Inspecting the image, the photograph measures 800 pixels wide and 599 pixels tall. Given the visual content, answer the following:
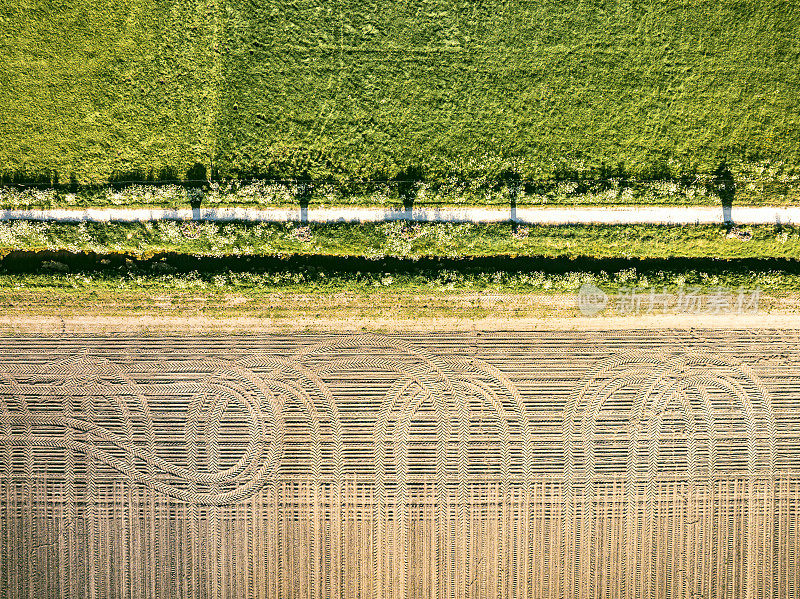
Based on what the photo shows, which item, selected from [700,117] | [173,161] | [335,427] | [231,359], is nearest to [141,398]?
[231,359]

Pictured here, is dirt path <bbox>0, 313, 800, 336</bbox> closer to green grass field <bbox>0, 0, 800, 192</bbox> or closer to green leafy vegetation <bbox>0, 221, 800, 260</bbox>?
green leafy vegetation <bbox>0, 221, 800, 260</bbox>

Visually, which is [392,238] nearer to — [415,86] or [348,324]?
[348,324]

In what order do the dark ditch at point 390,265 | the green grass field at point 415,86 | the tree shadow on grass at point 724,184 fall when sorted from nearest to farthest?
the green grass field at point 415,86 < the tree shadow on grass at point 724,184 < the dark ditch at point 390,265

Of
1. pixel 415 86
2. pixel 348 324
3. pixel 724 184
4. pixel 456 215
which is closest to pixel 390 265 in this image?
pixel 348 324

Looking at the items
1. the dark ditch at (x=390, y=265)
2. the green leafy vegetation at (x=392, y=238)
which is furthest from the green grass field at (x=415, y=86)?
the dark ditch at (x=390, y=265)

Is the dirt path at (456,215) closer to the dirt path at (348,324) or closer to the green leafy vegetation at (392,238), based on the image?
the green leafy vegetation at (392,238)

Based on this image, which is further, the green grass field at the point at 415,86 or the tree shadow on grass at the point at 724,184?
the tree shadow on grass at the point at 724,184

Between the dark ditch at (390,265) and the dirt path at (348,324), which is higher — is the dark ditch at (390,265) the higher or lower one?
the higher one

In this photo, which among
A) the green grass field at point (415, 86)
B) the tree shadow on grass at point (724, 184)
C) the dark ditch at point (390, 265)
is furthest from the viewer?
the dark ditch at point (390, 265)
